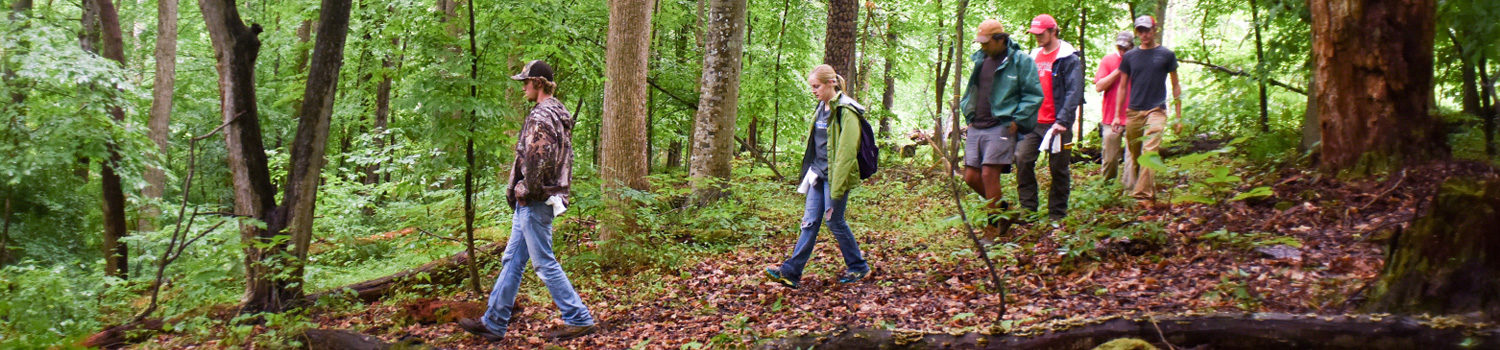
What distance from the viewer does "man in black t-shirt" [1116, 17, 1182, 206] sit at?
23.8ft

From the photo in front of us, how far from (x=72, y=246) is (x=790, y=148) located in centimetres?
1490

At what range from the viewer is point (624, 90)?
8266mm

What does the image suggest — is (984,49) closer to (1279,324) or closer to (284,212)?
(1279,324)

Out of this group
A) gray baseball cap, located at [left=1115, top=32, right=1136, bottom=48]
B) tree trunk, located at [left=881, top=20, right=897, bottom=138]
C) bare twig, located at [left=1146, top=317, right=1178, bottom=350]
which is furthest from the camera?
tree trunk, located at [left=881, top=20, right=897, bottom=138]

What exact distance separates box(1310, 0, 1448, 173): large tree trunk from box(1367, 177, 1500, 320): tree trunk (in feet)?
8.78

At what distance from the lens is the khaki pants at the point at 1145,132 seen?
24.0 ft

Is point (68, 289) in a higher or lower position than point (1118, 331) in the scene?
lower

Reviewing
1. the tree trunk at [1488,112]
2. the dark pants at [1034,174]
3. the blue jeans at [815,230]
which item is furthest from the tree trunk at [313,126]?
the tree trunk at [1488,112]

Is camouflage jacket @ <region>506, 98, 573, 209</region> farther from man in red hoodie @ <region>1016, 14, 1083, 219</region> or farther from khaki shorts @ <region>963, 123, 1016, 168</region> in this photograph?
man in red hoodie @ <region>1016, 14, 1083, 219</region>

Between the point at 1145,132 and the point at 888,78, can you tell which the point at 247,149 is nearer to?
the point at 1145,132

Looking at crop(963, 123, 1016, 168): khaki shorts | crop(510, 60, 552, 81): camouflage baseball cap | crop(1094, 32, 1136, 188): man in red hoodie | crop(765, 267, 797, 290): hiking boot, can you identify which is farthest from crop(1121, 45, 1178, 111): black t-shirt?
crop(510, 60, 552, 81): camouflage baseball cap

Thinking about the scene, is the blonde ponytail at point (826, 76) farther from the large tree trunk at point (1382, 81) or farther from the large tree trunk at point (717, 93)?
the large tree trunk at point (717, 93)

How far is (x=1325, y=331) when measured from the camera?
3.03 metres

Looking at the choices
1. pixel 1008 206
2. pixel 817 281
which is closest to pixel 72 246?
pixel 817 281
